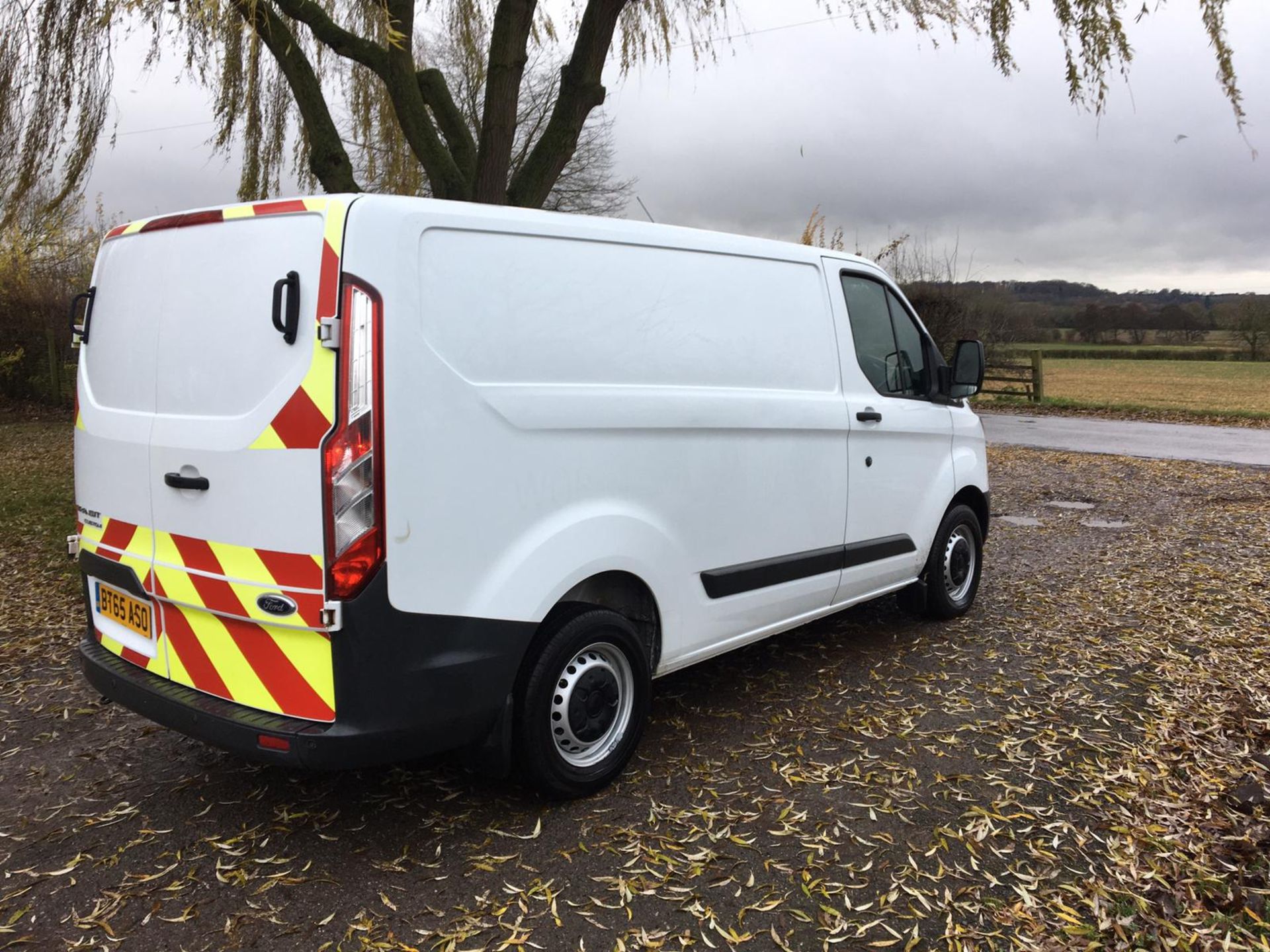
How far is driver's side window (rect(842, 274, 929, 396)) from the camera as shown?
191 inches

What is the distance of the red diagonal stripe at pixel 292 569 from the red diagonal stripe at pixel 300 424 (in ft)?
1.04

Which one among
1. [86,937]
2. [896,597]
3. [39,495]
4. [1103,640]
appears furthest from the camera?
[39,495]

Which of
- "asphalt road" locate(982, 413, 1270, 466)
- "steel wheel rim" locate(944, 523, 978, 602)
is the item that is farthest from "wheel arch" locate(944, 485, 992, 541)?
"asphalt road" locate(982, 413, 1270, 466)

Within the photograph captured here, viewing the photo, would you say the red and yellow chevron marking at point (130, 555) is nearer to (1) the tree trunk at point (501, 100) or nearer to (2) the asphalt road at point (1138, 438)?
(1) the tree trunk at point (501, 100)

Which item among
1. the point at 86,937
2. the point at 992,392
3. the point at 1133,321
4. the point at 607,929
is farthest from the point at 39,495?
the point at 1133,321

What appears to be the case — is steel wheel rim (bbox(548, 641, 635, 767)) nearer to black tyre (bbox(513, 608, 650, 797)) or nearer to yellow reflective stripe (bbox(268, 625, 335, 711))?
black tyre (bbox(513, 608, 650, 797))

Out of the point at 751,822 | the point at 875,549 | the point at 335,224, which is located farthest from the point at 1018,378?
the point at 335,224

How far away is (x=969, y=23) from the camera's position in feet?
24.5

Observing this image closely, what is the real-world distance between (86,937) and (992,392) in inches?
1015

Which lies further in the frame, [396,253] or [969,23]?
[969,23]

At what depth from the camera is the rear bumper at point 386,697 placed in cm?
278

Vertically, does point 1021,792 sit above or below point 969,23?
below

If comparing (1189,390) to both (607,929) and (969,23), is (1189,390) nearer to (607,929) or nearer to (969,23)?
(969,23)

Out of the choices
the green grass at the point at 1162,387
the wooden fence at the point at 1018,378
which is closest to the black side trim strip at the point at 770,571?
the green grass at the point at 1162,387
